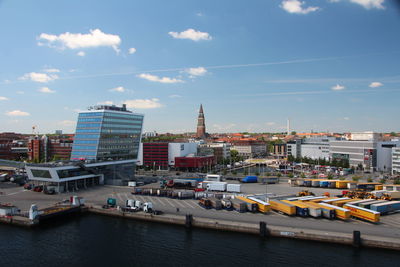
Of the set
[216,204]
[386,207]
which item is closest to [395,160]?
[386,207]

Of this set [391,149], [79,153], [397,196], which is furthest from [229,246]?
[391,149]

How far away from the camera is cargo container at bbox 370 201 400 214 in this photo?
36.2 m

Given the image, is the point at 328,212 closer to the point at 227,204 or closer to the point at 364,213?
the point at 364,213

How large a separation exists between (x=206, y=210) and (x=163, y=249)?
11.7 m

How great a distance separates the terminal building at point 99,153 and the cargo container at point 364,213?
4158 centimetres

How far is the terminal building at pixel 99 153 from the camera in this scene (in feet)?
177

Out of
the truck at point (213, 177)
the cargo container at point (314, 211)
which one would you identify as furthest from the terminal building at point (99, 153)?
the cargo container at point (314, 211)

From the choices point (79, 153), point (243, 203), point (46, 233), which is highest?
point (79, 153)

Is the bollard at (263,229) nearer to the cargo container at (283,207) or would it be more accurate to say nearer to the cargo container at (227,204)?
the cargo container at (283,207)

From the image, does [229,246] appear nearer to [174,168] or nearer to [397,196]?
[397,196]

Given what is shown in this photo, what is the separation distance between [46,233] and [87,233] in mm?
4359

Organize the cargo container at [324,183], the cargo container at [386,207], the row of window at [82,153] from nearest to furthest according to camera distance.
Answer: the cargo container at [386,207] → the cargo container at [324,183] → the row of window at [82,153]

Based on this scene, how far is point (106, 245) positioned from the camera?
29328 mm

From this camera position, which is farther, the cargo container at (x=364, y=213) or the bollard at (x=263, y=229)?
the cargo container at (x=364, y=213)
